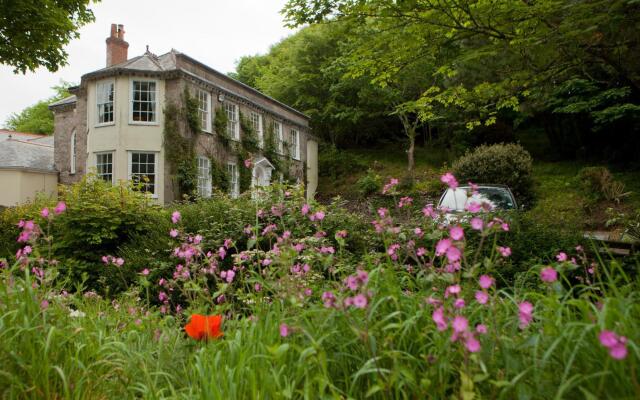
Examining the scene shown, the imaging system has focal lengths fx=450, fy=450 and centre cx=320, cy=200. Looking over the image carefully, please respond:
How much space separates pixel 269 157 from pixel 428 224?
2043 cm

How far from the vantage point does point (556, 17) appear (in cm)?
636

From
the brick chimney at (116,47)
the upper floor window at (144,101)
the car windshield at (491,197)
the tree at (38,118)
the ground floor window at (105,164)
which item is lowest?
the car windshield at (491,197)

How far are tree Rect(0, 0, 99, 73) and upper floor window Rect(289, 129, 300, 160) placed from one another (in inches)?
586

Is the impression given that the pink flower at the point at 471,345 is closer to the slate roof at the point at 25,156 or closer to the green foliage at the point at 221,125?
the green foliage at the point at 221,125

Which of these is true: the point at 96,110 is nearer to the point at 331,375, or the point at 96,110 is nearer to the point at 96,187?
the point at 96,187

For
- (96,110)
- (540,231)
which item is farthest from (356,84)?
(540,231)

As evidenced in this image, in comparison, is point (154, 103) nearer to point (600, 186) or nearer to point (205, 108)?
point (205, 108)

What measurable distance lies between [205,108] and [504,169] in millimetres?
13882

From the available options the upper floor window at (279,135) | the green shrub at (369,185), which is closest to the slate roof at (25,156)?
the upper floor window at (279,135)

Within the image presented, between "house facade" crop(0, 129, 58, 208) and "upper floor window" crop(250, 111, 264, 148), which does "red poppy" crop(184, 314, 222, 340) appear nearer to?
"upper floor window" crop(250, 111, 264, 148)

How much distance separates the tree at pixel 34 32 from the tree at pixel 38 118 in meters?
39.7

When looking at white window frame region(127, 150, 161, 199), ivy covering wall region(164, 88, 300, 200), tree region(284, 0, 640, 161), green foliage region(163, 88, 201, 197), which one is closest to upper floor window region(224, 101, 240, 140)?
ivy covering wall region(164, 88, 300, 200)

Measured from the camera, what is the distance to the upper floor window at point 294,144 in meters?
28.7

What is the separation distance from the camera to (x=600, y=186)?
1880 centimetres
